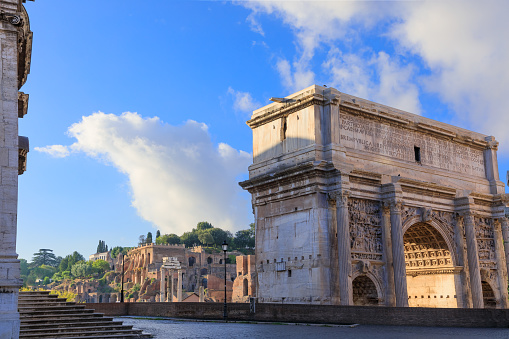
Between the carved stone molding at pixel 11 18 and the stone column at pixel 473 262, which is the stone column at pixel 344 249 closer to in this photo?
the stone column at pixel 473 262

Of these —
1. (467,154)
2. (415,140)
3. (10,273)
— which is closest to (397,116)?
(415,140)

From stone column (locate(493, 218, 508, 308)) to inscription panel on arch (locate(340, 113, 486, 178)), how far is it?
167 inches

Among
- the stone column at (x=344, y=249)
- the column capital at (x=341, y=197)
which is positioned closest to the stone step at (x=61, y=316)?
the stone column at (x=344, y=249)

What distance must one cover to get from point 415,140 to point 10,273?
30058mm

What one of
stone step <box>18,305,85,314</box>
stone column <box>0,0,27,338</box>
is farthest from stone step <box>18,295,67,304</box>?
stone column <box>0,0,27,338</box>

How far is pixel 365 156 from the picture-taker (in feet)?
114

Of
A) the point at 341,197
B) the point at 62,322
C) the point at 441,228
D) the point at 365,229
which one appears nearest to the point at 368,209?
the point at 365,229

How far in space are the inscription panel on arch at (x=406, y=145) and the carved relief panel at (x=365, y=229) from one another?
3552 mm

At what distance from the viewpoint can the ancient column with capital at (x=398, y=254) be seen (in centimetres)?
3216

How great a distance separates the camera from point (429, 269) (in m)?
39.0

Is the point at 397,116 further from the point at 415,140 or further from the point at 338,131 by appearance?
the point at 338,131

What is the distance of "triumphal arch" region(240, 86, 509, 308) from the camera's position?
105ft

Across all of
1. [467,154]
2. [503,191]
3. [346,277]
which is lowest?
[346,277]

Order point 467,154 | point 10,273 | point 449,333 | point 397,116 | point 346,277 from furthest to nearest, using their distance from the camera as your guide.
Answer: point 467,154, point 397,116, point 346,277, point 449,333, point 10,273
